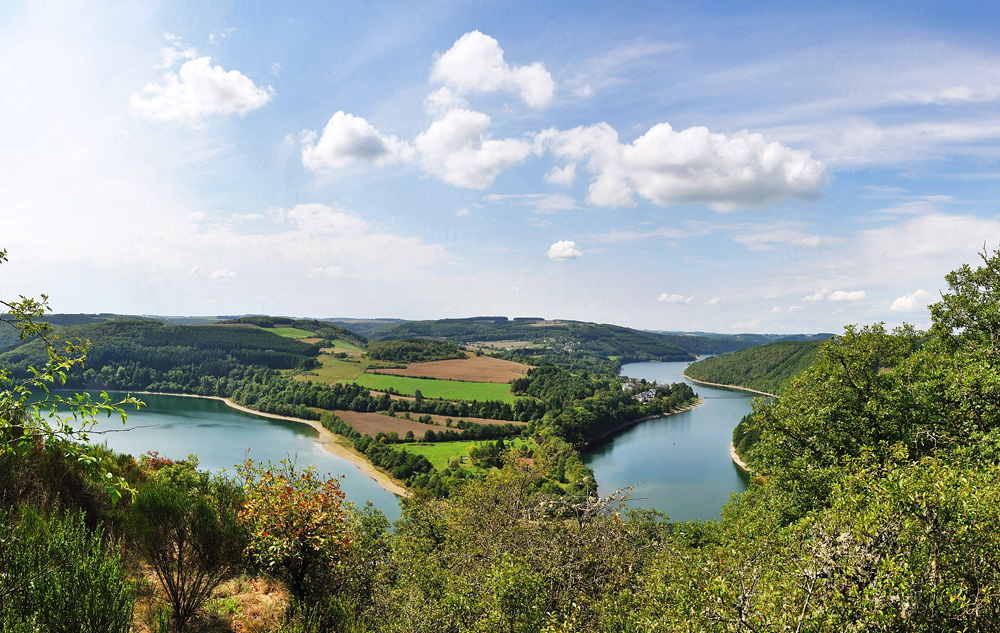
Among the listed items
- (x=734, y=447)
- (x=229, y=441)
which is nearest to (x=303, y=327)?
(x=229, y=441)

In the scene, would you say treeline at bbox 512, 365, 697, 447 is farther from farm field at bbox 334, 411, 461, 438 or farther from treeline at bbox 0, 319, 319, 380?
treeline at bbox 0, 319, 319, 380

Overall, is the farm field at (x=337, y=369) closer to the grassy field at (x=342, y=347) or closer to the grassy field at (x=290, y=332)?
the grassy field at (x=342, y=347)

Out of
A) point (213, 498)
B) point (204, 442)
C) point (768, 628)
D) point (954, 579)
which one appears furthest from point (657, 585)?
point (204, 442)

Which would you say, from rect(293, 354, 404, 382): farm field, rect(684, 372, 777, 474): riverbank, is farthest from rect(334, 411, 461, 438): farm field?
rect(684, 372, 777, 474): riverbank

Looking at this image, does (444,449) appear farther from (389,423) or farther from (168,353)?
(168,353)

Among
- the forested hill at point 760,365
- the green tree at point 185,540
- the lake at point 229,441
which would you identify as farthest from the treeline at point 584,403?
the green tree at point 185,540

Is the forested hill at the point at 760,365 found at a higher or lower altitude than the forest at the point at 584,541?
lower

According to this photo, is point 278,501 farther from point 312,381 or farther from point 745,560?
point 312,381
